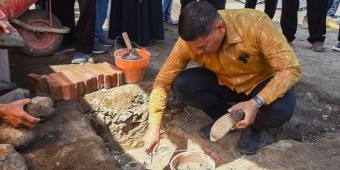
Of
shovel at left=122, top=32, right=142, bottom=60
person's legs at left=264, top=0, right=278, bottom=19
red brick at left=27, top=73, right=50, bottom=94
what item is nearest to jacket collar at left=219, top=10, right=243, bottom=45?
shovel at left=122, top=32, right=142, bottom=60

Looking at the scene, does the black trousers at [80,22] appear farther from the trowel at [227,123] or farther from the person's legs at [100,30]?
the trowel at [227,123]

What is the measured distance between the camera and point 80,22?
4.39 metres

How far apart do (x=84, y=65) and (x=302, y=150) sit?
239 cm

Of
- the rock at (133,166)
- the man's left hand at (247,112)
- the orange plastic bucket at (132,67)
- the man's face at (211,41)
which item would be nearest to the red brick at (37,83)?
the orange plastic bucket at (132,67)

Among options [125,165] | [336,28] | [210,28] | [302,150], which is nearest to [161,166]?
[125,165]

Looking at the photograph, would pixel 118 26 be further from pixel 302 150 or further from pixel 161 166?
pixel 302 150

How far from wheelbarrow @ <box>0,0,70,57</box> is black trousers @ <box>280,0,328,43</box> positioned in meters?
2.94

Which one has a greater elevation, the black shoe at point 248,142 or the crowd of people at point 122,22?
the crowd of people at point 122,22

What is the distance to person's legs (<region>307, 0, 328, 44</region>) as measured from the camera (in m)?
5.22

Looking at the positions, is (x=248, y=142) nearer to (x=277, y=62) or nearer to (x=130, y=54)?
(x=277, y=62)

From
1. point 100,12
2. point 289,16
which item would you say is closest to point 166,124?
point 100,12

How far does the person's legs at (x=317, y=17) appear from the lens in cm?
522

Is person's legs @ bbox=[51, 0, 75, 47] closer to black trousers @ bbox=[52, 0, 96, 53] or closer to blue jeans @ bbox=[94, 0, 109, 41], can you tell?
black trousers @ bbox=[52, 0, 96, 53]

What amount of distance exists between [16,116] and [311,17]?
4034 millimetres
